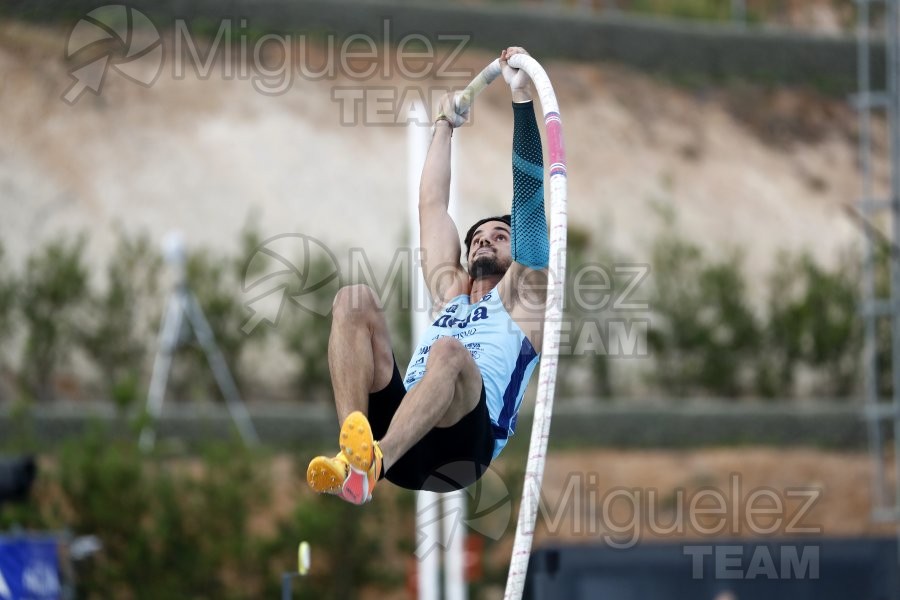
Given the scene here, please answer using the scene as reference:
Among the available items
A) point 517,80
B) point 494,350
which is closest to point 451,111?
point 517,80

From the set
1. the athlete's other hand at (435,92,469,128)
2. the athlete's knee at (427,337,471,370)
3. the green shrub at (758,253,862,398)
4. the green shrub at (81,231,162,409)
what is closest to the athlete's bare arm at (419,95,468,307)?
the athlete's other hand at (435,92,469,128)

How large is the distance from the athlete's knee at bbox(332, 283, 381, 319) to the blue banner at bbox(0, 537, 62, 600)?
4.64 meters

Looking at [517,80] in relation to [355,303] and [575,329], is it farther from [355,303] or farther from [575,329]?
[575,329]

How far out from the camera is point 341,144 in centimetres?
2347

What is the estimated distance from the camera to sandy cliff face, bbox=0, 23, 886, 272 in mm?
21578

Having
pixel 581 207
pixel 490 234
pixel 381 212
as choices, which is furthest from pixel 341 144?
pixel 490 234

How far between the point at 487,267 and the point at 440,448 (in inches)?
37.3

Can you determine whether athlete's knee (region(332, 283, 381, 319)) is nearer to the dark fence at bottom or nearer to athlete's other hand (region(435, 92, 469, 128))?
athlete's other hand (region(435, 92, 469, 128))

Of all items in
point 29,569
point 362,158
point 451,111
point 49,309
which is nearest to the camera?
point 451,111

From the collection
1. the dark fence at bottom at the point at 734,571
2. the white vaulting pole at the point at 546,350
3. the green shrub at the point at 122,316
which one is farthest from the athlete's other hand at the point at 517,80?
the green shrub at the point at 122,316

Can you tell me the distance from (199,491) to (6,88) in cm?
1092

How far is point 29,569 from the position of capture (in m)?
9.56

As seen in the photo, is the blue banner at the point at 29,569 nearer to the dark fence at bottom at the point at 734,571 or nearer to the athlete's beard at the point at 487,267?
the dark fence at bottom at the point at 734,571

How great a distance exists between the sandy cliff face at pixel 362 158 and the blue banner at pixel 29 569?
10.6 metres
